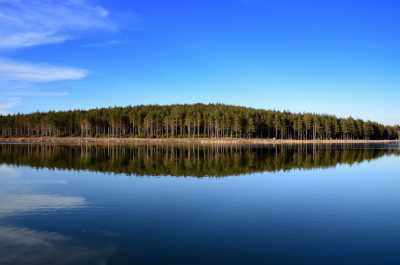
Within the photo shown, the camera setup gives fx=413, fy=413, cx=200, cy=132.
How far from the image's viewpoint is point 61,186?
84.1ft

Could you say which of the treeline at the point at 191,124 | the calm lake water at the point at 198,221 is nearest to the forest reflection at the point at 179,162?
the calm lake water at the point at 198,221

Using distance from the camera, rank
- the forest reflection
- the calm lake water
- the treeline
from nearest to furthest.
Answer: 1. the calm lake water
2. the forest reflection
3. the treeline

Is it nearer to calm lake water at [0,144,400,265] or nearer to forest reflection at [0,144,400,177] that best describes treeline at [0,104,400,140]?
forest reflection at [0,144,400,177]

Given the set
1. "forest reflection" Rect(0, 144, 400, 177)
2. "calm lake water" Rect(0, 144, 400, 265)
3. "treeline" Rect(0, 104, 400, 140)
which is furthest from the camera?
"treeline" Rect(0, 104, 400, 140)

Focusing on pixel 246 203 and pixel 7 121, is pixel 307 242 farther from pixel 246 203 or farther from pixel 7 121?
pixel 7 121

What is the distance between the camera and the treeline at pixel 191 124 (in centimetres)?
13738

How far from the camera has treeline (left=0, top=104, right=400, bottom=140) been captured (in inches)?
5408

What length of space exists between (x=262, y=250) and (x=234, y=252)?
2.89ft

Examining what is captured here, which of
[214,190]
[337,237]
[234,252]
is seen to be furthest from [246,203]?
[234,252]

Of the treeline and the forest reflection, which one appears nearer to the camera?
the forest reflection

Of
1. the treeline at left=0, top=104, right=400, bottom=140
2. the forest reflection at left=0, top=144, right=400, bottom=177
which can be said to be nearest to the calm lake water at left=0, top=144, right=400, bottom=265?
the forest reflection at left=0, top=144, right=400, bottom=177

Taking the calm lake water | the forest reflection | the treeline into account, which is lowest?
the calm lake water

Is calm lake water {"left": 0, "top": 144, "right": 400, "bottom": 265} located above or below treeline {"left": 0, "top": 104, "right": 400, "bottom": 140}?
below

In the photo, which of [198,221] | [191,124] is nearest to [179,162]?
[198,221]
